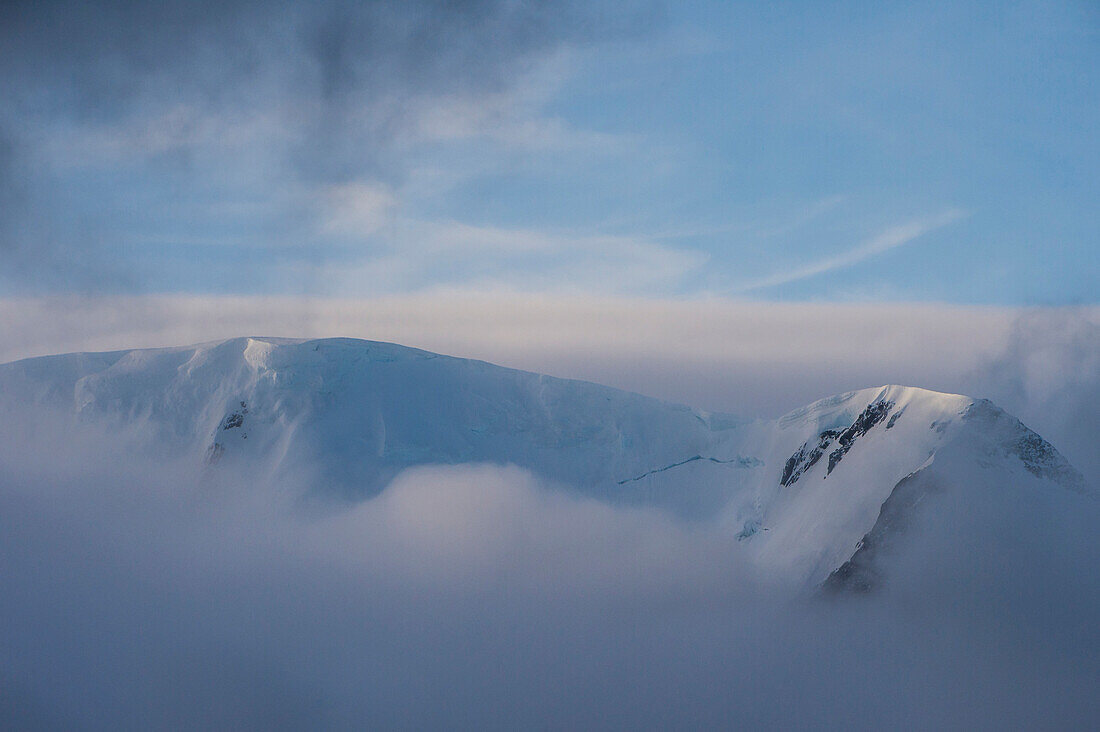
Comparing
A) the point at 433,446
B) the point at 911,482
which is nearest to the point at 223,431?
the point at 433,446

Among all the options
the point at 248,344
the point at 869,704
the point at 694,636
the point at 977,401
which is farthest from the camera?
the point at 248,344

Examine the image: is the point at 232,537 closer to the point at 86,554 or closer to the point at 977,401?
the point at 86,554

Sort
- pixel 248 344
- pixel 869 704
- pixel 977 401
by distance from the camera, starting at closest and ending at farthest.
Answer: pixel 977 401 < pixel 869 704 < pixel 248 344

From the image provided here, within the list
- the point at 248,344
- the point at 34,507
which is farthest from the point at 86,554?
the point at 248,344

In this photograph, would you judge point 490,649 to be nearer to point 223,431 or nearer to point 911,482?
point 223,431

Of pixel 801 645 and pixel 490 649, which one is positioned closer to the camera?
pixel 801 645

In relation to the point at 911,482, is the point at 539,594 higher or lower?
lower

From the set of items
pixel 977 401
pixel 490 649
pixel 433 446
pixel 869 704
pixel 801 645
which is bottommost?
pixel 490 649
